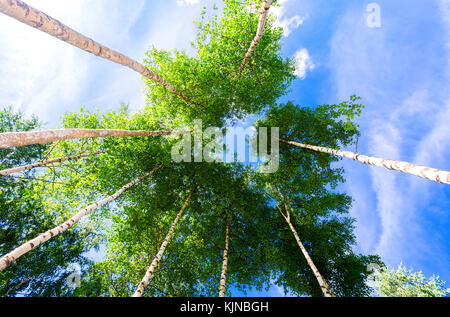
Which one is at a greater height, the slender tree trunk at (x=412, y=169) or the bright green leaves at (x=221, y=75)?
the bright green leaves at (x=221, y=75)

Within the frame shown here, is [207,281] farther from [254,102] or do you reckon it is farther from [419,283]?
[419,283]

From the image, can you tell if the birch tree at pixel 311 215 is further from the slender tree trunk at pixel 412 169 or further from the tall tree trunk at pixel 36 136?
the tall tree trunk at pixel 36 136

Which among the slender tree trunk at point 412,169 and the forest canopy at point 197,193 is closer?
the slender tree trunk at point 412,169

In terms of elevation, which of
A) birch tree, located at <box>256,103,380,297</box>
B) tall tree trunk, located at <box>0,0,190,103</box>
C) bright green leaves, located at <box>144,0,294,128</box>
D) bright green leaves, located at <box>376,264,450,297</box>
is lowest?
bright green leaves, located at <box>376,264,450,297</box>

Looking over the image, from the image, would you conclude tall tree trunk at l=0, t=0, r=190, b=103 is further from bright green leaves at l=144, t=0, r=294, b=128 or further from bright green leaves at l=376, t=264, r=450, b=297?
bright green leaves at l=376, t=264, r=450, b=297

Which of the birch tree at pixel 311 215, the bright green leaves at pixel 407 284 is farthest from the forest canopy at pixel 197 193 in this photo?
the bright green leaves at pixel 407 284

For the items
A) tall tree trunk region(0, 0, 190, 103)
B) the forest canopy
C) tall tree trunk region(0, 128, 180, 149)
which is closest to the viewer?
tall tree trunk region(0, 0, 190, 103)

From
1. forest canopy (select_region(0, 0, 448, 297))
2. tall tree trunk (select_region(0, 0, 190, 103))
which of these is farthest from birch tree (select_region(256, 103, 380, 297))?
tall tree trunk (select_region(0, 0, 190, 103))

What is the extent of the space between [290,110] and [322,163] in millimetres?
3045

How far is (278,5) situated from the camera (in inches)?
282

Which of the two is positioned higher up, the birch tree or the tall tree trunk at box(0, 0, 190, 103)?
the tall tree trunk at box(0, 0, 190, 103)

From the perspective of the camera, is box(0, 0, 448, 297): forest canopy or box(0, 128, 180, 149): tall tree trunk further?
box(0, 0, 448, 297): forest canopy

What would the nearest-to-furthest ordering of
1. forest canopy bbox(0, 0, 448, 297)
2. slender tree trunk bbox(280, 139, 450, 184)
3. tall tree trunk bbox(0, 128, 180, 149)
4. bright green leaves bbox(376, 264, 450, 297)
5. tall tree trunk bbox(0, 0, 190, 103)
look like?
tall tree trunk bbox(0, 0, 190, 103)
slender tree trunk bbox(280, 139, 450, 184)
tall tree trunk bbox(0, 128, 180, 149)
forest canopy bbox(0, 0, 448, 297)
bright green leaves bbox(376, 264, 450, 297)
